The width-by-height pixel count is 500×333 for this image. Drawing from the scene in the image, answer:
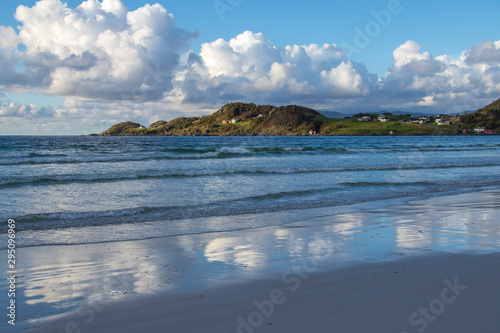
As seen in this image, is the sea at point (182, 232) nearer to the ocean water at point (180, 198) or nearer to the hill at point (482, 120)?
the ocean water at point (180, 198)

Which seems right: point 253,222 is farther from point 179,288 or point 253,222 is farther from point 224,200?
point 179,288

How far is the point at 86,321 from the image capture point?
452cm

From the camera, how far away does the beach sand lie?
4.35m

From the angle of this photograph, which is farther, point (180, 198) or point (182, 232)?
point (180, 198)

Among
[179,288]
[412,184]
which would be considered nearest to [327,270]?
[179,288]

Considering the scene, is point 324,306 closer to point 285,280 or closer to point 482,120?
point 285,280

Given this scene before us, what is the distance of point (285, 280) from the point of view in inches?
227

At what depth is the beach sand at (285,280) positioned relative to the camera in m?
4.35

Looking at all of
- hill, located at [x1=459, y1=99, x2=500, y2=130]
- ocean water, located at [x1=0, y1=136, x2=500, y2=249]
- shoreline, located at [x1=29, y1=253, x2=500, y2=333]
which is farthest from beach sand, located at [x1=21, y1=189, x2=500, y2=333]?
hill, located at [x1=459, y1=99, x2=500, y2=130]

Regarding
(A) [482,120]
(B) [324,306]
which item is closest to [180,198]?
(B) [324,306]

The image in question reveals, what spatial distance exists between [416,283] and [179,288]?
3687 mm

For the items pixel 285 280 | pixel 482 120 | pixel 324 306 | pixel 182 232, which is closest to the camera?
pixel 324 306

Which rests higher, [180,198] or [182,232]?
[180,198]

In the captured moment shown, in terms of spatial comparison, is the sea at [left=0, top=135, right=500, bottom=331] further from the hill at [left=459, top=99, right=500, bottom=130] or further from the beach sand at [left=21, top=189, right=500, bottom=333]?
the hill at [left=459, top=99, right=500, bottom=130]
